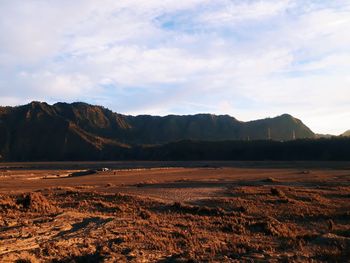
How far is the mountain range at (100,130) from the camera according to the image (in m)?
130

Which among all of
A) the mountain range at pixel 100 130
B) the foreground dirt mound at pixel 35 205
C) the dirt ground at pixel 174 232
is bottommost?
the dirt ground at pixel 174 232

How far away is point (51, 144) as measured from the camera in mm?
132500

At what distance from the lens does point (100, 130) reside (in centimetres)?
15912

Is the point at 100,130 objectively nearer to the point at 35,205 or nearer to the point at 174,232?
the point at 35,205

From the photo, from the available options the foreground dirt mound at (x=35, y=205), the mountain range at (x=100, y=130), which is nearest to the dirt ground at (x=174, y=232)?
the foreground dirt mound at (x=35, y=205)

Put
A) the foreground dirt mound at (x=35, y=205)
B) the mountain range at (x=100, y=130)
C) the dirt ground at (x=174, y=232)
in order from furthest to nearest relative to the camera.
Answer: the mountain range at (x=100, y=130)
the foreground dirt mound at (x=35, y=205)
the dirt ground at (x=174, y=232)

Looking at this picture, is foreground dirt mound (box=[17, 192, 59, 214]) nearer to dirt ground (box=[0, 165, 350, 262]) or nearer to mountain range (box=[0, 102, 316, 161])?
dirt ground (box=[0, 165, 350, 262])

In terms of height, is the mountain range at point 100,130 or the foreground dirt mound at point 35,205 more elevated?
the mountain range at point 100,130

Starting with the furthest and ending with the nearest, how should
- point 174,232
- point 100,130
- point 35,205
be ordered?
1. point 100,130
2. point 35,205
3. point 174,232

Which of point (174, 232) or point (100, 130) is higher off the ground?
point (100, 130)

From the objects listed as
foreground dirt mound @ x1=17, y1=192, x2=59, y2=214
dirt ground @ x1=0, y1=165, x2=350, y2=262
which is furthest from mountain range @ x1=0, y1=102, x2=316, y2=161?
foreground dirt mound @ x1=17, y1=192, x2=59, y2=214

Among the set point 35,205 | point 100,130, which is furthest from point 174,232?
point 100,130

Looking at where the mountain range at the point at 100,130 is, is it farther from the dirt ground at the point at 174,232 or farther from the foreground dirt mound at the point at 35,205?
the foreground dirt mound at the point at 35,205

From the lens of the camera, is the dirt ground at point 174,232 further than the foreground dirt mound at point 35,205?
No
